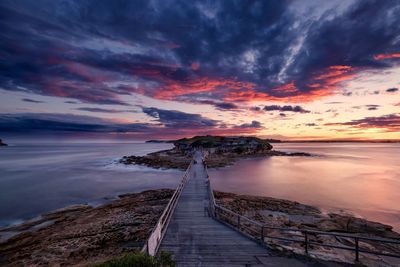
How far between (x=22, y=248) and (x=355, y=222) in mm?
21229

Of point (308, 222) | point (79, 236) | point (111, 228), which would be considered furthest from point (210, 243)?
point (308, 222)

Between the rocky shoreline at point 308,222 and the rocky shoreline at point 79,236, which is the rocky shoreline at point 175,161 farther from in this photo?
the rocky shoreline at point 79,236

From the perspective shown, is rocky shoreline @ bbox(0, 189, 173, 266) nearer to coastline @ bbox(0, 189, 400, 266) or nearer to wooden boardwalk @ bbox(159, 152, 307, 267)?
coastline @ bbox(0, 189, 400, 266)

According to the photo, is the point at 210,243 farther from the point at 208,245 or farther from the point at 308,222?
the point at 308,222

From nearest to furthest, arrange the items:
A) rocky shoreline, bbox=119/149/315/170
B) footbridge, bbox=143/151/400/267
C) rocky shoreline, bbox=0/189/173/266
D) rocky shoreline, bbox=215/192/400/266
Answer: footbridge, bbox=143/151/400/267
rocky shoreline, bbox=0/189/173/266
rocky shoreline, bbox=215/192/400/266
rocky shoreline, bbox=119/149/315/170

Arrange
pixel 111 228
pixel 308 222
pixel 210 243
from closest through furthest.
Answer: pixel 210 243 → pixel 111 228 → pixel 308 222

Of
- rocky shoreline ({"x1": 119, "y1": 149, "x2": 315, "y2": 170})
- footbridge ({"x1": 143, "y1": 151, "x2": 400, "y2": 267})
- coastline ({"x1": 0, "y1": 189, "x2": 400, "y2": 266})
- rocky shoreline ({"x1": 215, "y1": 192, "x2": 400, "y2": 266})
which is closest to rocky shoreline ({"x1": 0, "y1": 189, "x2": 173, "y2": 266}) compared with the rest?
coastline ({"x1": 0, "y1": 189, "x2": 400, "y2": 266})

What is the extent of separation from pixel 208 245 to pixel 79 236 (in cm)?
926

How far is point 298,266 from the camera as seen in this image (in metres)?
7.76

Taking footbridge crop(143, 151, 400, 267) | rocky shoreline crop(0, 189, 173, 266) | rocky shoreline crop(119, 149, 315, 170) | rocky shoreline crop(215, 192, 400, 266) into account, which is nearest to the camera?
footbridge crop(143, 151, 400, 267)

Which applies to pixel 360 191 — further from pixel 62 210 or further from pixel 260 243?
pixel 62 210

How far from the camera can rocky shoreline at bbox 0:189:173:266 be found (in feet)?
39.4

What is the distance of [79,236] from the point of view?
14.5m

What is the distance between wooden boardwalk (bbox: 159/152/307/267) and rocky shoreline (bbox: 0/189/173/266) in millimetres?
3122
